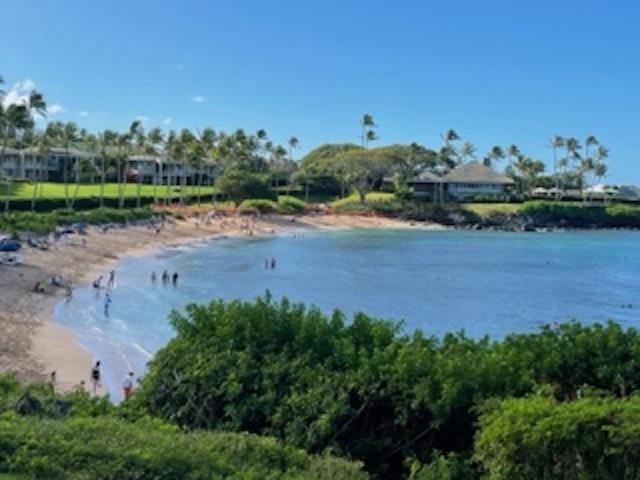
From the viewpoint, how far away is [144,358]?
111ft

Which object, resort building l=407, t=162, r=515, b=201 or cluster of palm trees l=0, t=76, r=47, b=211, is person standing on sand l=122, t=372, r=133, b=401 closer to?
cluster of palm trees l=0, t=76, r=47, b=211

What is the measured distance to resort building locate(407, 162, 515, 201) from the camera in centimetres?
14375

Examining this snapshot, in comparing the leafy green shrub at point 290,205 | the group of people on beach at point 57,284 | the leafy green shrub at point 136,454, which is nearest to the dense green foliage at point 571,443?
the leafy green shrub at point 136,454

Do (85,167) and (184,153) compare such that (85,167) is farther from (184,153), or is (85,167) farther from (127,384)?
(127,384)

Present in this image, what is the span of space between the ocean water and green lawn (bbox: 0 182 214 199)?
22489 mm

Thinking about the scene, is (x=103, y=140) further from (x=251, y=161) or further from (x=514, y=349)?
(x=514, y=349)

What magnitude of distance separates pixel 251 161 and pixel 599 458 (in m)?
134

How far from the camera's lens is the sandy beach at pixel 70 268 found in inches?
1243

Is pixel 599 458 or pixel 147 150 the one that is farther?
pixel 147 150

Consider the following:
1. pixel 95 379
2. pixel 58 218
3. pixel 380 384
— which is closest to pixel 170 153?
pixel 58 218

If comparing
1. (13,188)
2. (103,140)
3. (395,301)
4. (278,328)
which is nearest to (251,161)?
(103,140)

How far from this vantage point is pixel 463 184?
479ft

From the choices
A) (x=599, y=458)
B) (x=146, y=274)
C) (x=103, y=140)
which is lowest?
(x=146, y=274)

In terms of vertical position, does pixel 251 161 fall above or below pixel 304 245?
above
